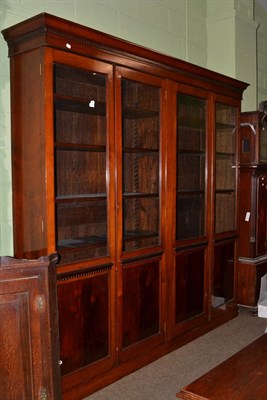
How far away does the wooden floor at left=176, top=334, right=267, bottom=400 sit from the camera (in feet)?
5.03

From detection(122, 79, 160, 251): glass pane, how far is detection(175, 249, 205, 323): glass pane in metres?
0.41

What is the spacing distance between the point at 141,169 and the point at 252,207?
1.58 metres

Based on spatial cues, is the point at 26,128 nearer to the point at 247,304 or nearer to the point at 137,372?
the point at 137,372

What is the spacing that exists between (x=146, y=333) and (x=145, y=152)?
1.37 metres

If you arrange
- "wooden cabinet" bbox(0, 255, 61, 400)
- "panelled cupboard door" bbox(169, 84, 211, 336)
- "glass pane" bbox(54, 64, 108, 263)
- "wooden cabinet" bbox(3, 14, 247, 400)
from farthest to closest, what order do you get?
"panelled cupboard door" bbox(169, 84, 211, 336)
"glass pane" bbox(54, 64, 108, 263)
"wooden cabinet" bbox(3, 14, 247, 400)
"wooden cabinet" bbox(0, 255, 61, 400)

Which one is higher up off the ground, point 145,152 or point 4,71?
point 4,71

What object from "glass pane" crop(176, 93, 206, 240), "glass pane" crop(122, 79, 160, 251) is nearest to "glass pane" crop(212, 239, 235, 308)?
"glass pane" crop(176, 93, 206, 240)

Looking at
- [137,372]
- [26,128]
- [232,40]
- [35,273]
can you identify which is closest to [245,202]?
[232,40]

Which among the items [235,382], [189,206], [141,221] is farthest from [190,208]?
[235,382]

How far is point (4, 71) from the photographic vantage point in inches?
101

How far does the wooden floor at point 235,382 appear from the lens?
1.53 meters

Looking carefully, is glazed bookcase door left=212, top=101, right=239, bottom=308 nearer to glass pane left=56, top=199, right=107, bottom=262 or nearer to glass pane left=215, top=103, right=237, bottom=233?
glass pane left=215, top=103, right=237, bottom=233

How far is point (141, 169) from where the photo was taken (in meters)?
3.15

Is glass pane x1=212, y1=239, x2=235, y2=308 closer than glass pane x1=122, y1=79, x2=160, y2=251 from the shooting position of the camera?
No
